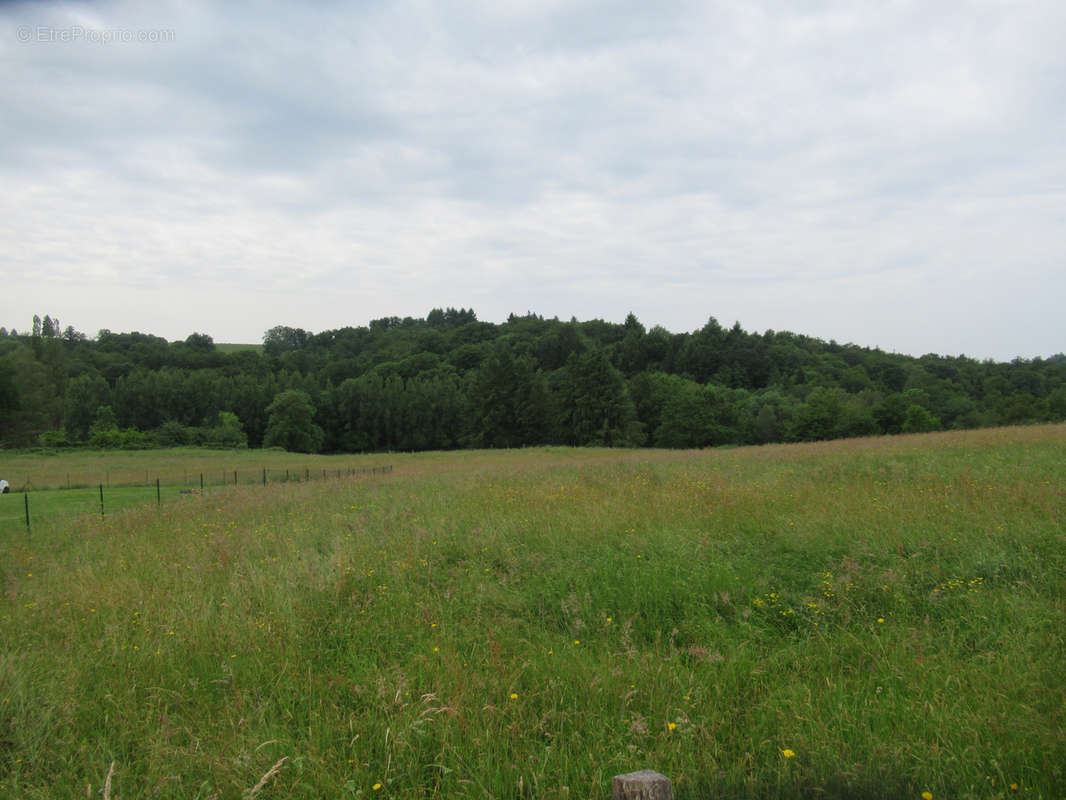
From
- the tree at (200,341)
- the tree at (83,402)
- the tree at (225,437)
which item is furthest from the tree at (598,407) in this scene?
the tree at (200,341)

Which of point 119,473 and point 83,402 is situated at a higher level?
point 83,402

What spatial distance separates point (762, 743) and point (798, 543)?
150 inches

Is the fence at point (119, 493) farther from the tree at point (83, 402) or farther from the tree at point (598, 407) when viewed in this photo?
the tree at point (83, 402)

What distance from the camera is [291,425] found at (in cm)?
8194

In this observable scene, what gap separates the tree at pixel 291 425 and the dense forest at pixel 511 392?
20cm

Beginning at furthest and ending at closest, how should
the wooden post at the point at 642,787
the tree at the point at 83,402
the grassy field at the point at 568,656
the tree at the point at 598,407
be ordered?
the tree at the point at 83,402 → the tree at the point at 598,407 → the grassy field at the point at 568,656 → the wooden post at the point at 642,787

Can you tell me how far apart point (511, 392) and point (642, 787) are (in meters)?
70.0

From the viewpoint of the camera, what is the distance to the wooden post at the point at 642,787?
212 cm

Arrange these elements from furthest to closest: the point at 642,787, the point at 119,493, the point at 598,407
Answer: the point at 598,407, the point at 119,493, the point at 642,787

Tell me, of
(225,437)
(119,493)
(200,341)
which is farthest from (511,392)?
(200,341)

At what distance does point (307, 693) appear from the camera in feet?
14.5

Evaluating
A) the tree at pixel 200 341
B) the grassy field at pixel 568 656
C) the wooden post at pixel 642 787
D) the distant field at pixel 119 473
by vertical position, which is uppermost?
the tree at pixel 200 341

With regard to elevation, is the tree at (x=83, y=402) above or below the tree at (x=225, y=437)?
above

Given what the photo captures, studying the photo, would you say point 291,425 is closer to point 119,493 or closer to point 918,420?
point 119,493
